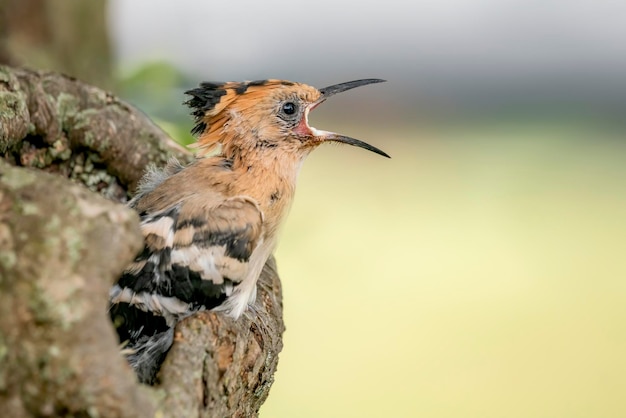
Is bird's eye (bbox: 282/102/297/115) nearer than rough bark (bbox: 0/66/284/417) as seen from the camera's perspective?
No

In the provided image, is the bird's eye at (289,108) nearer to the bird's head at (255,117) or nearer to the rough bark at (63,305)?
the bird's head at (255,117)

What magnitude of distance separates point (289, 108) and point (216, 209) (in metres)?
0.64

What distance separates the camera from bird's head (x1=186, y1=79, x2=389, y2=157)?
3148 millimetres

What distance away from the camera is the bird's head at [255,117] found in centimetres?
315

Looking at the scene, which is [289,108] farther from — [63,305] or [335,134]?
[63,305]

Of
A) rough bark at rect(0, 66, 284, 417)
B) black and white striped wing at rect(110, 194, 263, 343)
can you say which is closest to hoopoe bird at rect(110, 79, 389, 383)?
black and white striped wing at rect(110, 194, 263, 343)

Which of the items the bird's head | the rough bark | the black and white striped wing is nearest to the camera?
the rough bark

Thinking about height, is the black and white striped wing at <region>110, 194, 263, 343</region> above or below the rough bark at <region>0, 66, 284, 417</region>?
above

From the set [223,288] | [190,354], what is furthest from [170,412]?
[223,288]

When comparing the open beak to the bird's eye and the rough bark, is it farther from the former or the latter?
the rough bark

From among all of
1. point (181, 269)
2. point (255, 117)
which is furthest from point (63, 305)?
point (255, 117)

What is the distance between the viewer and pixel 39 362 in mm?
1565

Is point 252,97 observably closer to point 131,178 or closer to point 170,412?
point 131,178

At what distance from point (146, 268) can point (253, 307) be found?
40 cm
